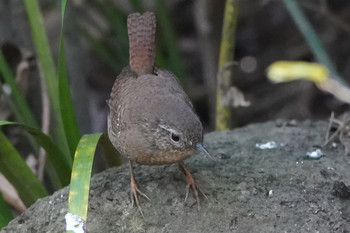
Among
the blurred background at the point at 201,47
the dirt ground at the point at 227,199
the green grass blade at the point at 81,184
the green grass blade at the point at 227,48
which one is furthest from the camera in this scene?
the blurred background at the point at 201,47

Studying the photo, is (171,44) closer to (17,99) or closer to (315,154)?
(17,99)

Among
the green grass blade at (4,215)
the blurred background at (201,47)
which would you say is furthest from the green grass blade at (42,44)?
the blurred background at (201,47)

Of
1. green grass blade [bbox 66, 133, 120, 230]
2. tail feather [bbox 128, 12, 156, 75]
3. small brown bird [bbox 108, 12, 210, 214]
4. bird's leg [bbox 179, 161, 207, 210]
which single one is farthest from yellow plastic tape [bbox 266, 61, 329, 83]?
tail feather [bbox 128, 12, 156, 75]

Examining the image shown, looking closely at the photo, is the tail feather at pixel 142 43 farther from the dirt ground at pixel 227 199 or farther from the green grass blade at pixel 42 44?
the green grass blade at pixel 42 44

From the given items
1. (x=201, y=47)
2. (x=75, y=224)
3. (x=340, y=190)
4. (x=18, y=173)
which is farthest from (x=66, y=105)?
(x=201, y=47)

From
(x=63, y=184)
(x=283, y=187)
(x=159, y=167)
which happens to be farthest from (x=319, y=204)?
(x=63, y=184)

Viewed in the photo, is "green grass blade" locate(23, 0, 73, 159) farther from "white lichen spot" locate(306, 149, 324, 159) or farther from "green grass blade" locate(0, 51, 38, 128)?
"white lichen spot" locate(306, 149, 324, 159)

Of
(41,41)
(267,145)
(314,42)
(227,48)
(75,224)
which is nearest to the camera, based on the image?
(75,224)
